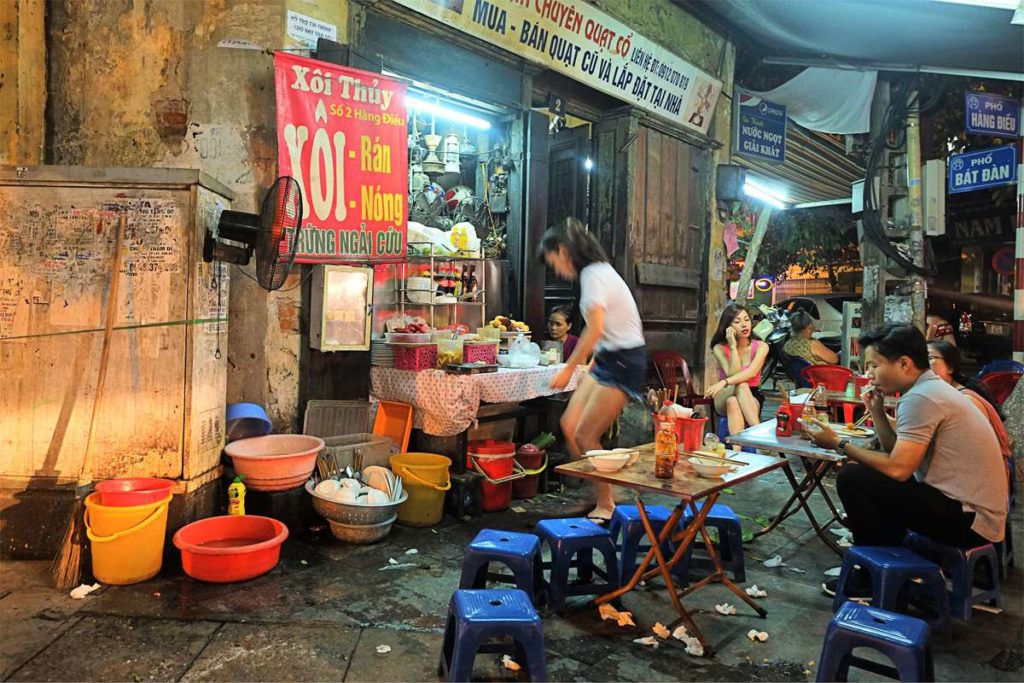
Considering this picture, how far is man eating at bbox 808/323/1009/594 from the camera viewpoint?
3.42 m

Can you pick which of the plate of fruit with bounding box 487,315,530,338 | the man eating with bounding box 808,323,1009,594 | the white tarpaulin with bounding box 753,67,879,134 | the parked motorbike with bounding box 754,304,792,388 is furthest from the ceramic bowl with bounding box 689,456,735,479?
the parked motorbike with bounding box 754,304,792,388

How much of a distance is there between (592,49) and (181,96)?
433cm

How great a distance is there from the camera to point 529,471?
5711mm

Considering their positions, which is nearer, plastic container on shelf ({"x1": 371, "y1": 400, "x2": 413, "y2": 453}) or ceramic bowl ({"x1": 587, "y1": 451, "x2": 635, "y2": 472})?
ceramic bowl ({"x1": 587, "y1": 451, "x2": 635, "y2": 472})

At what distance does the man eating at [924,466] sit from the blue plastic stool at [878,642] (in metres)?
1.16

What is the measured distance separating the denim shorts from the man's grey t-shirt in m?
1.80

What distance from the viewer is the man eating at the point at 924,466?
3.42 meters

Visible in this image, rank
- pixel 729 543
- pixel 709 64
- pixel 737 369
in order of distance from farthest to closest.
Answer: pixel 709 64 < pixel 737 369 < pixel 729 543

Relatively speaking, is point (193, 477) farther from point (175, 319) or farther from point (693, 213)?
point (693, 213)

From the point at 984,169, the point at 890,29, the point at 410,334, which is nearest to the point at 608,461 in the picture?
the point at 410,334

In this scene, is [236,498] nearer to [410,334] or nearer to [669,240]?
[410,334]

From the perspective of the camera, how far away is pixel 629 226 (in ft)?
26.4

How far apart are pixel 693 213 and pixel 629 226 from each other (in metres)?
1.66

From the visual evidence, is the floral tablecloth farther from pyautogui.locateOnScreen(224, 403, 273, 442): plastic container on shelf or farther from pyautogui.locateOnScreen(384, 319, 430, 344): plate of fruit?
pyautogui.locateOnScreen(224, 403, 273, 442): plastic container on shelf
